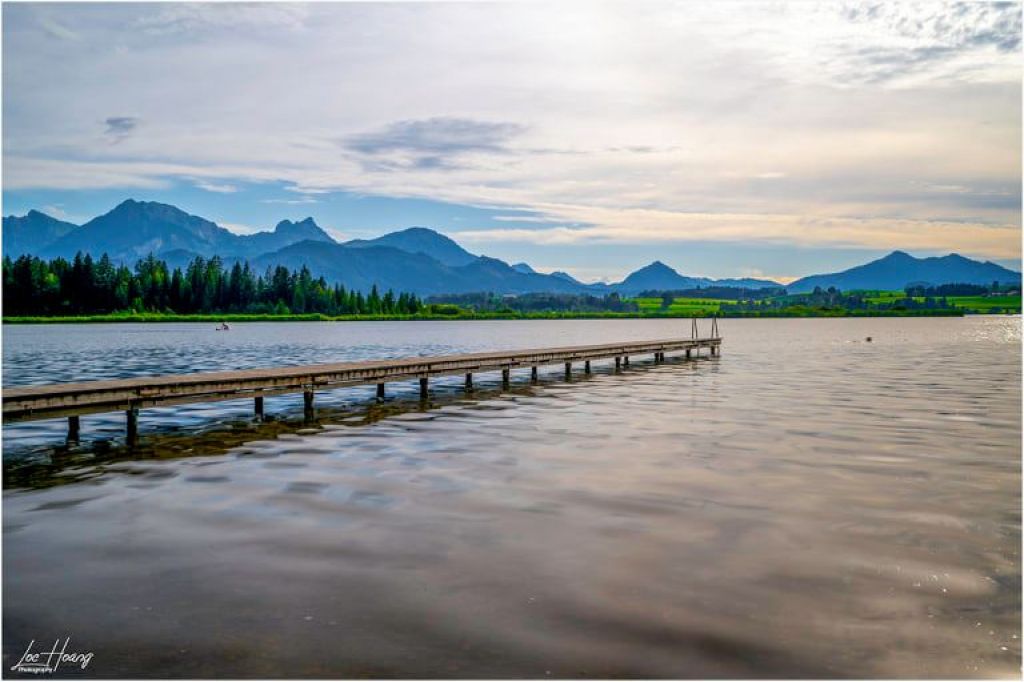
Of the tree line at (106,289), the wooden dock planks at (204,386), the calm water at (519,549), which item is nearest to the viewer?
the calm water at (519,549)

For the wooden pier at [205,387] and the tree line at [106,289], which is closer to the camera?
the wooden pier at [205,387]

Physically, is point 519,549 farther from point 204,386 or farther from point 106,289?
point 106,289

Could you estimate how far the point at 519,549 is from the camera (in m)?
12.0

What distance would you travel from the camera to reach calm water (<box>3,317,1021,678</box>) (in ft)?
28.0

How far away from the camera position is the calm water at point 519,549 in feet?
28.0

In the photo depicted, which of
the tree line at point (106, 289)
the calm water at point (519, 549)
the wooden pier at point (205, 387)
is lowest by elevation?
the calm water at point (519, 549)

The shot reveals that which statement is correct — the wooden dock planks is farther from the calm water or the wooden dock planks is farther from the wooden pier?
the calm water

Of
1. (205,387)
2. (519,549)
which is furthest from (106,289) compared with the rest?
(519,549)

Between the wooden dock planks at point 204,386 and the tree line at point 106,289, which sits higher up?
the tree line at point 106,289

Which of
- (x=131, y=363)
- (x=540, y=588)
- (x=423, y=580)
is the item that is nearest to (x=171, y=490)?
(x=423, y=580)

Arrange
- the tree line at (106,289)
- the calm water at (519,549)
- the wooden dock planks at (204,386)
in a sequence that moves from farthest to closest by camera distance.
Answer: the tree line at (106,289) → the wooden dock planks at (204,386) → the calm water at (519,549)

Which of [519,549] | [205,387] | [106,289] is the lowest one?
[519,549]

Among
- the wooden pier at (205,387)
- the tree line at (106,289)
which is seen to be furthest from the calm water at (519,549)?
the tree line at (106,289)

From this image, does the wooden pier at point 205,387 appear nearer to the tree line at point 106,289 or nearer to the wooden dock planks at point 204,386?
the wooden dock planks at point 204,386
